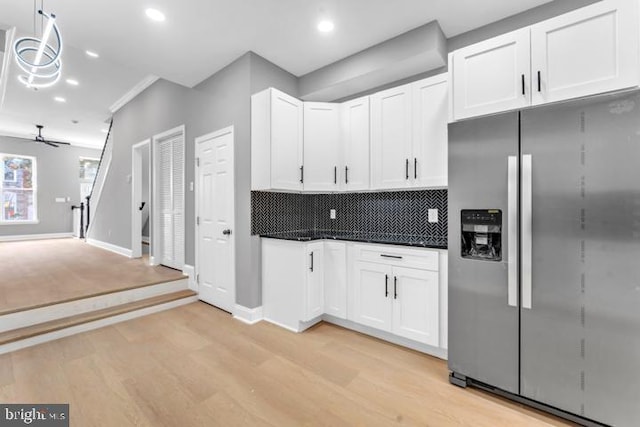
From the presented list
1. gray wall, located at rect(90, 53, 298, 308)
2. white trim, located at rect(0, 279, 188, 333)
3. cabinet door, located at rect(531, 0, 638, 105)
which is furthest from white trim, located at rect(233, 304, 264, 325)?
cabinet door, located at rect(531, 0, 638, 105)

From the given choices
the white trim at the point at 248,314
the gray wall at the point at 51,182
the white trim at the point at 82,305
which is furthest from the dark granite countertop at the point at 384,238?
the gray wall at the point at 51,182

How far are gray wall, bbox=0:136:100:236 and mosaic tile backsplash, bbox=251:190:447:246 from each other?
965 centimetres

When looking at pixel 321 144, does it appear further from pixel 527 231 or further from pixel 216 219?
pixel 527 231

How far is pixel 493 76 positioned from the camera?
192 cm

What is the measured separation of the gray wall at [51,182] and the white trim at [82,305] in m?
8.25

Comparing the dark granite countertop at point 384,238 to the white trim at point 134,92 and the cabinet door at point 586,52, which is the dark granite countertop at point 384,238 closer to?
the cabinet door at point 586,52

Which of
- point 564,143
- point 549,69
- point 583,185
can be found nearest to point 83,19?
point 549,69

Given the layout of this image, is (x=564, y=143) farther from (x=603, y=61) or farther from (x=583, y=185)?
(x=603, y=61)

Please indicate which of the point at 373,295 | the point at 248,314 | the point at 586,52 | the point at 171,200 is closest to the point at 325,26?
the point at 586,52

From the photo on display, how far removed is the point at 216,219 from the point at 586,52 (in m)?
3.67

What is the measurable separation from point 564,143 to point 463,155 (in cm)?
55

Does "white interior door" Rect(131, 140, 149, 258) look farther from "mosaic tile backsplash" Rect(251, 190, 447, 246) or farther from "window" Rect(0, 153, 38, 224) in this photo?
"window" Rect(0, 153, 38, 224)

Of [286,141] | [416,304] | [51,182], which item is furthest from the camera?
[51,182]

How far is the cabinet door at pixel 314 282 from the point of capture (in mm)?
2830
